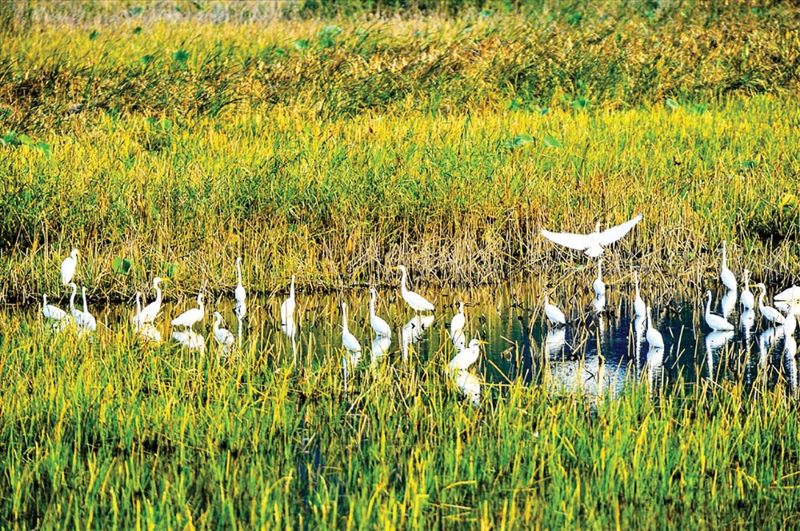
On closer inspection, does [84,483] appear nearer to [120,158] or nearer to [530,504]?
[530,504]

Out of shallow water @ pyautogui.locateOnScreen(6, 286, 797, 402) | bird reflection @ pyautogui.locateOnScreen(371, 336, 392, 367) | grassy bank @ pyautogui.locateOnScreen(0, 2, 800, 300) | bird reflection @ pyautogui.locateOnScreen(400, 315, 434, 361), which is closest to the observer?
shallow water @ pyautogui.locateOnScreen(6, 286, 797, 402)

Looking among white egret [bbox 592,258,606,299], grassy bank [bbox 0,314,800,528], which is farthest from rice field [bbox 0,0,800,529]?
white egret [bbox 592,258,606,299]

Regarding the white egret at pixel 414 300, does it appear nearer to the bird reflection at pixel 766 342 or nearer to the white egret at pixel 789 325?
the bird reflection at pixel 766 342

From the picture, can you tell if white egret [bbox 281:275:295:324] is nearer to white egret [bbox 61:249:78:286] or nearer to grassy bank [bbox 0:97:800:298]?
grassy bank [bbox 0:97:800:298]

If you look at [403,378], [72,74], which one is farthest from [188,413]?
[72,74]

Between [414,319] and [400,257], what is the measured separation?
56.2 inches

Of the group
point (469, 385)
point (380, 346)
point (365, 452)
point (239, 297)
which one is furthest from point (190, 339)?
point (365, 452)

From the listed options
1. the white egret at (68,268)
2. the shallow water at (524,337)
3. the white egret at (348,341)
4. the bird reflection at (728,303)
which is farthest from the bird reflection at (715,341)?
the white egret at (68,268)

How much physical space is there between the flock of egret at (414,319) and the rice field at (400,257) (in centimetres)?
10

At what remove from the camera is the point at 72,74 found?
40.9 ft

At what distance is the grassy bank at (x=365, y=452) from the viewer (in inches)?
175

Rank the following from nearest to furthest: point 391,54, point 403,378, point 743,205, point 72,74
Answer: point 403,378, point 743,205, point 72,74, point 391,54

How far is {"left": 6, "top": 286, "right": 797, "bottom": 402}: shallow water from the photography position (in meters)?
6.51

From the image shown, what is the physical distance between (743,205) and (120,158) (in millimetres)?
4795
